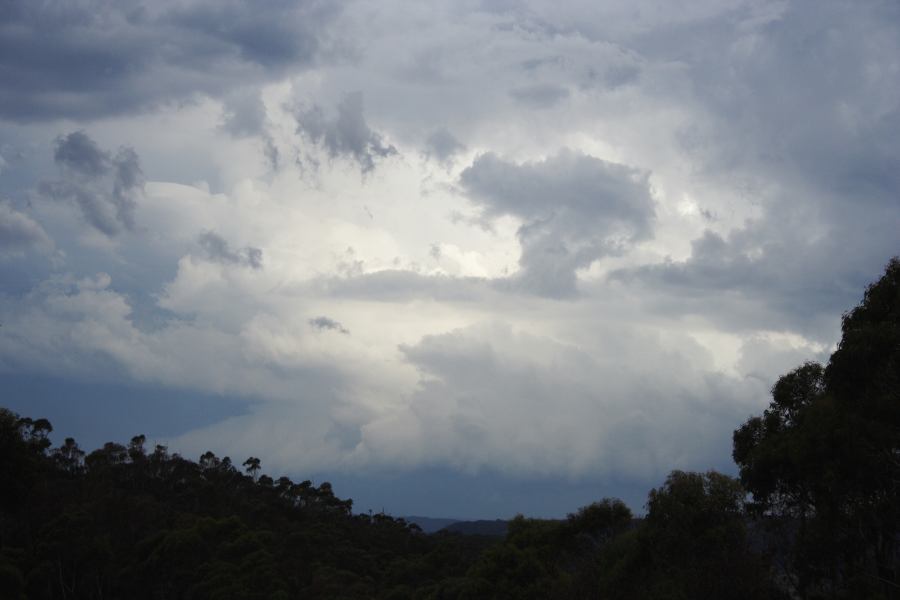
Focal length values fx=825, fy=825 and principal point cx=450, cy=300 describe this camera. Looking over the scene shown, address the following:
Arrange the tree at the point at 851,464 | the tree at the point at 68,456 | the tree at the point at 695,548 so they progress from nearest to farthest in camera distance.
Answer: the tree at the point at 851,464 < the tree at the point at 695,548 < the tree at the point at 68,456

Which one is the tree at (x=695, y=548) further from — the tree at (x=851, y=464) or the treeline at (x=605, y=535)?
the tree at (x=851, y=464)

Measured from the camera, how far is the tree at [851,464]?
24266mm

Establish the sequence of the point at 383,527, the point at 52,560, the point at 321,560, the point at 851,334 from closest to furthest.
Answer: the point at 851,334 → the point at 52,560 → the point at 321,560 → the point at 383,527

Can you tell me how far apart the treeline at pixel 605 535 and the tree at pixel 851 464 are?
0.17 ft

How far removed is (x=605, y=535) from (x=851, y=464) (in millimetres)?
22404

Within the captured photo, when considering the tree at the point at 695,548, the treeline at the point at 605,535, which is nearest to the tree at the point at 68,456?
the treeline at the point at 605,535

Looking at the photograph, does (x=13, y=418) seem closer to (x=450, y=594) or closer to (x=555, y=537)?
(x=450, y=594)

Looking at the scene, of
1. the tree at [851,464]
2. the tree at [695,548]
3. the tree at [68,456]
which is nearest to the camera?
the tree at [851,464]

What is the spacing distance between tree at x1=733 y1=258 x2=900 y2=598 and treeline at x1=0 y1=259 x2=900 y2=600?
0.05 m

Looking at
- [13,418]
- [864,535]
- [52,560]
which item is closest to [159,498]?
[52,560]

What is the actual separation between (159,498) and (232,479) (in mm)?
27540

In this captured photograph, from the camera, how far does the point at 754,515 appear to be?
31.3 m

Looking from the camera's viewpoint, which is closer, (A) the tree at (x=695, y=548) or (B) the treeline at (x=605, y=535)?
(B) the treeline at (x=605, y=535)

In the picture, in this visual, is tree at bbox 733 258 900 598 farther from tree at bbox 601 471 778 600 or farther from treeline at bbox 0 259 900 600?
tree at bbox 601 471 778 600
